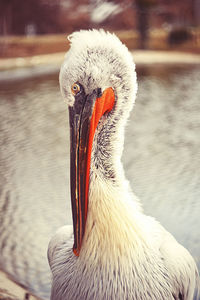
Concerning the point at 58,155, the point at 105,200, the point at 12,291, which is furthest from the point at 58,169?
the point at 105,200

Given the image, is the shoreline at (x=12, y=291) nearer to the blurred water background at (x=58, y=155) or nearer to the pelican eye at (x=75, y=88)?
the blurred water background at (x=58, y=155)

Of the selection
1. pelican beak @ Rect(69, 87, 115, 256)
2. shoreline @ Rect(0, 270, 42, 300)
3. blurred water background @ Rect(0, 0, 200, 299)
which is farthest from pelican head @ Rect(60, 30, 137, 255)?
blurred water background @ Rect(0, 0, 200, 299)

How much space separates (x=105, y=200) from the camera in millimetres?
1401

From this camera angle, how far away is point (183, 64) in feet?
36.1

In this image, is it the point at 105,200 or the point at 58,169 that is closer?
the point at 105,200

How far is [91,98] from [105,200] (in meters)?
0.31

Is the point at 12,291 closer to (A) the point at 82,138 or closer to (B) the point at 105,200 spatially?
(B) the point at 105,200

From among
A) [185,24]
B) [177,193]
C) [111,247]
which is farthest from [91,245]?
[185,24]

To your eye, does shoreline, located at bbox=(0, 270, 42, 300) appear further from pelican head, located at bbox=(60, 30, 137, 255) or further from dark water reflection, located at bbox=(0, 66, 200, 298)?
pelican head, located at bbox=(60, 30, 137, 255)

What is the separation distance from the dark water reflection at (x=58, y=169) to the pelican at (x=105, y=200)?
82 cm

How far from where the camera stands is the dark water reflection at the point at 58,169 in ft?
8.45

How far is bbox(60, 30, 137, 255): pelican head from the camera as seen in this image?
1.33 m

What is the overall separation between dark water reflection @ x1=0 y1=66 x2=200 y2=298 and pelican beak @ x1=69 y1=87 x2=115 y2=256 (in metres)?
0.94

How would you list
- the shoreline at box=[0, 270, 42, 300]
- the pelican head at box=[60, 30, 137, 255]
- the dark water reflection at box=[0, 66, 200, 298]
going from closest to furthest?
1. the pelican head at box=[60, 30, 137, 255]
2. the shoreline at box=[0, 270, 42, 300]
3. the dark water reflection at box=[0, 66, 200, 298]
